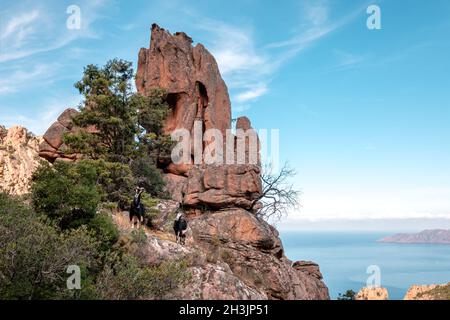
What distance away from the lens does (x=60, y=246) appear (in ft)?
32.6

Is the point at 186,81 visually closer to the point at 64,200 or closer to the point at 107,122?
the point at 107,122

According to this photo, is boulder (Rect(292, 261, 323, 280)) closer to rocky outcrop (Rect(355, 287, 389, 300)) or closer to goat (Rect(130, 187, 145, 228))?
goat (Rect(130, 187, 145, 228))

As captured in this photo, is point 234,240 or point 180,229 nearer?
point 180,229

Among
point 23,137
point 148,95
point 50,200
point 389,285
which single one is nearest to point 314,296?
point 50,200

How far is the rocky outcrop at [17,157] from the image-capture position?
118 ft

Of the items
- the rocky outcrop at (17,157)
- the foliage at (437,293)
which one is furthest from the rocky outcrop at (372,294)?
the rocky outcrop at (17,157)

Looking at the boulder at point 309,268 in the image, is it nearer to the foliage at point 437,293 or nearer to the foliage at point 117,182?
the foliage at point 117,182

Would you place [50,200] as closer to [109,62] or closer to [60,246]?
[60,246]

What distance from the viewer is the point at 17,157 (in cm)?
3825

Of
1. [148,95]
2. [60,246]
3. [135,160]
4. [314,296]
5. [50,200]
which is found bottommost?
[314,296]

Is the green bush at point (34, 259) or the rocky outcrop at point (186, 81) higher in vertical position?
the rocky outcrop at point (186, 81)

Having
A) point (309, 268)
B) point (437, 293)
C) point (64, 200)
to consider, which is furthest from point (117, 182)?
point (437, 293)

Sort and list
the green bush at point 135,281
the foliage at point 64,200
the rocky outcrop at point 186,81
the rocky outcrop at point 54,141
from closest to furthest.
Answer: the green bush at point 135,281 → the foliage at point 64,200 → the rocky outcrop at point 54,141 → the rocky outcrop at point 186,81
